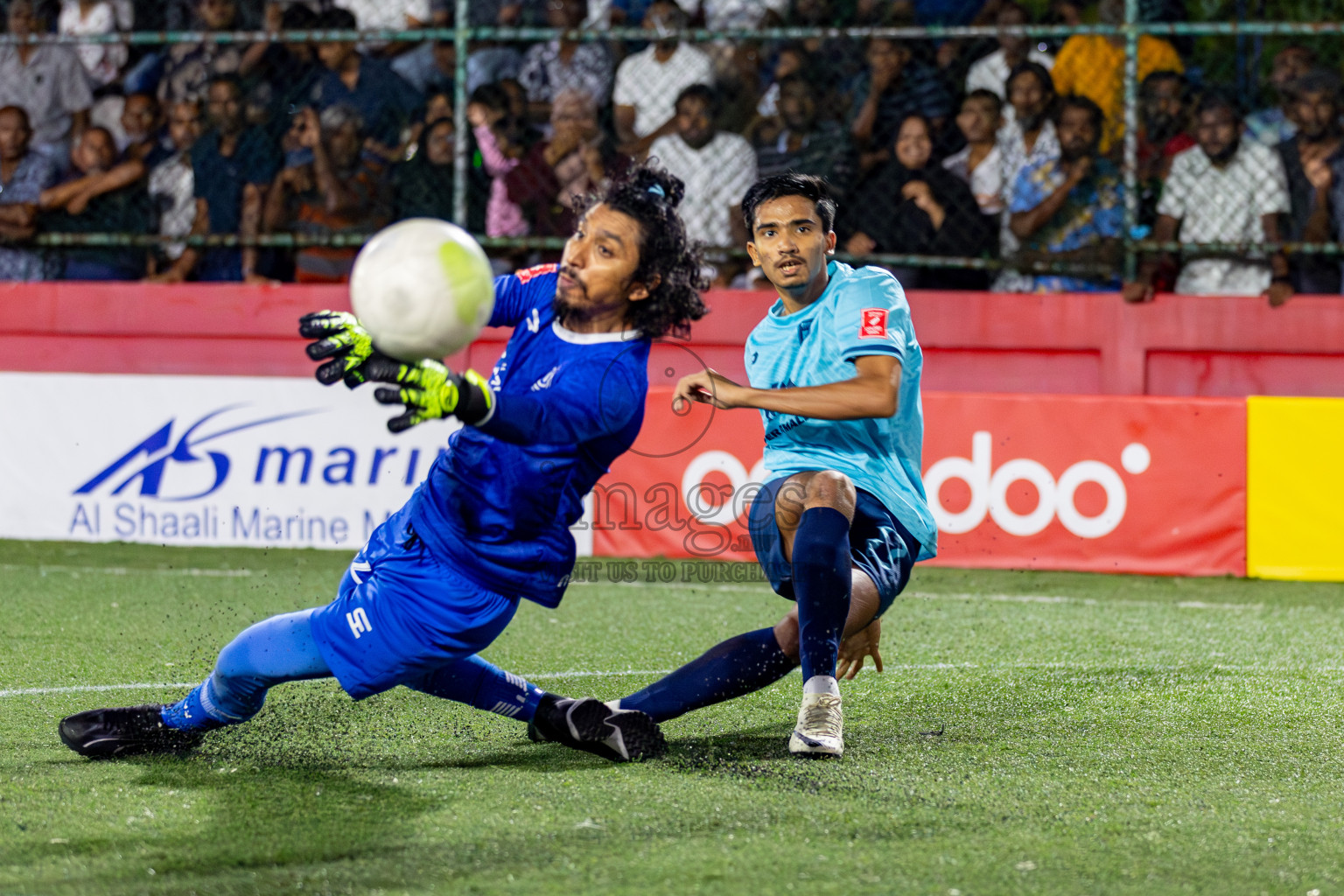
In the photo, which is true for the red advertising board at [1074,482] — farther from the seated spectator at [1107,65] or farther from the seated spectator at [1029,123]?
the seated spectator at [1107,65]

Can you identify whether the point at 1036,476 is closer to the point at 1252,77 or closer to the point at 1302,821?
the point at 1252,77

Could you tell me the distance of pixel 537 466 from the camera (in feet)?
11.4

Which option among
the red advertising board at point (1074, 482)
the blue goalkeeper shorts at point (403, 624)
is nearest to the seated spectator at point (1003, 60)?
the red advertising board at point (1074, 482)

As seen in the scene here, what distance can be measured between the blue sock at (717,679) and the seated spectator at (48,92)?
24.0ft

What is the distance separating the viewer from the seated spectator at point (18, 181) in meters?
9.49

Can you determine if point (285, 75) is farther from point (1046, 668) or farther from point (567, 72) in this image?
point (1046, 668)

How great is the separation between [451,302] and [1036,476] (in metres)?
5.43

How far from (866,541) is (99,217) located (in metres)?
7.17

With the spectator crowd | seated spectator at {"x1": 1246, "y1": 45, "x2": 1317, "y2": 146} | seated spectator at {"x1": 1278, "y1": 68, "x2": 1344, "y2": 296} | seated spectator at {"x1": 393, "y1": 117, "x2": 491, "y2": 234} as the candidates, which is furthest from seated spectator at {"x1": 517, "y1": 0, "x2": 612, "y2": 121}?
seated spectator at {"x1": 1278, "y1": 68, "x2": 1344, "y2": 296}

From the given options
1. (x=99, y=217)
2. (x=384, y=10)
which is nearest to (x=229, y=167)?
(x=99, y=217)

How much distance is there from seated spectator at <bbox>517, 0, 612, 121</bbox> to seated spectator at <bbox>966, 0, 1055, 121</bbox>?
2.29 metres

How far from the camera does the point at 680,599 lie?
7.03 m

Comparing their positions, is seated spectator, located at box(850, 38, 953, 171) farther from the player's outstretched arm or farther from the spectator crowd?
the player's outstretched arm

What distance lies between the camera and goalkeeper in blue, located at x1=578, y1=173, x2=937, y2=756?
3.88 m
